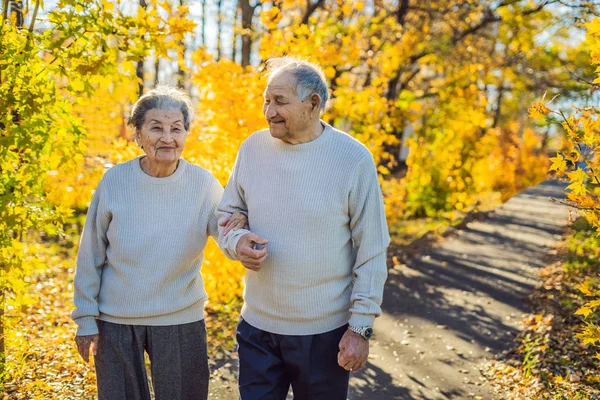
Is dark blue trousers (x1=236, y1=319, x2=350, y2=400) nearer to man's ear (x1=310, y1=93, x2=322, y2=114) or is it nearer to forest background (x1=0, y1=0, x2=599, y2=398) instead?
man's ear (x1=310, y1=93, x2=322, y2=114)

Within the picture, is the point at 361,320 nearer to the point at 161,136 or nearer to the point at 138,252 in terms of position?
the point at 138,252

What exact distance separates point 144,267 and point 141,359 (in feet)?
1.26

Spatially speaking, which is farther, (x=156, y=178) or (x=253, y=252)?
(x=156, y=178)

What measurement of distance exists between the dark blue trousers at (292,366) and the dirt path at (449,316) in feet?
5.18

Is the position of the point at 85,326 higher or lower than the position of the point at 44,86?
lower

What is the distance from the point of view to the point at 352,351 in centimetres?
223

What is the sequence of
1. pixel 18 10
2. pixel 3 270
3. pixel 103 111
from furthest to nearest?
pixel 103 111 → pixel 18 10 → pixel 3 270

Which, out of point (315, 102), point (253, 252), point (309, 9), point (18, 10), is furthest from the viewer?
point (309, 9)

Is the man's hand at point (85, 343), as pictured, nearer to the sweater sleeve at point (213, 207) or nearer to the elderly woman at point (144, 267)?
the elderly woman at point (144, 267)

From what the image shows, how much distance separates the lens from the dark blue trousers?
2.32 metres

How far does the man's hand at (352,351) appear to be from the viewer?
2.23m

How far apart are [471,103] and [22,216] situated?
266 inches

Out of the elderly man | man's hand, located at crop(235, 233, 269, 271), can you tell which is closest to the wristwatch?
the elderly man

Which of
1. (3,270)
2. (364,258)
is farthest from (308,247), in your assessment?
(3,270)
